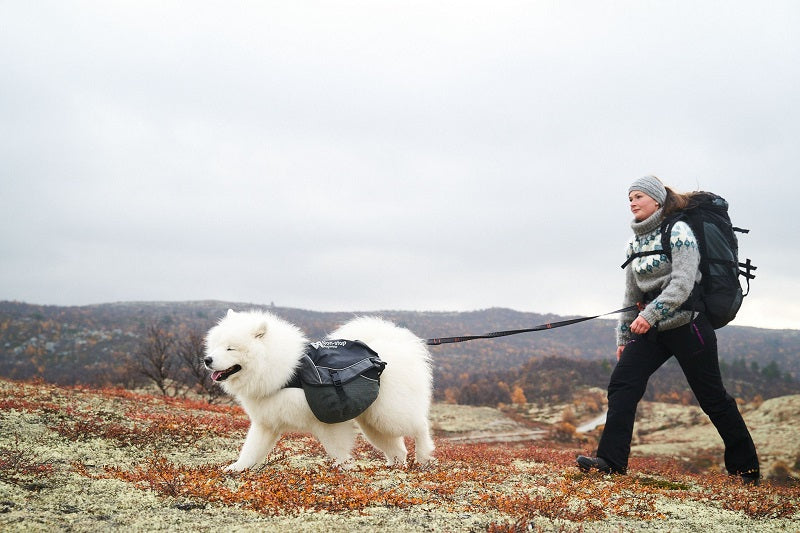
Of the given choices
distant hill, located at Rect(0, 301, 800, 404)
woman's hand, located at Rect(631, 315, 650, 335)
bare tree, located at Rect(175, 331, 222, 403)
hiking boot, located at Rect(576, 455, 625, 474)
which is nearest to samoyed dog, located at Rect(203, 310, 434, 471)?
hiking boot, located at Rect(576, 455, 625, 474)

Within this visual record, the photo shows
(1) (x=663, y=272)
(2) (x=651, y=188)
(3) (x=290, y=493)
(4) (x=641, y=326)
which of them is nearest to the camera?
(3) (x=290, y=493)

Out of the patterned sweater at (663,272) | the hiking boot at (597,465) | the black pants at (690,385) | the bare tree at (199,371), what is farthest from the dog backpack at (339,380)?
the bare tree at (199,371)

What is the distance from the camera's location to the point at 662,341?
633 centimetres

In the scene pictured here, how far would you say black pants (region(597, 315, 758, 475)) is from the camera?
19.8 ft

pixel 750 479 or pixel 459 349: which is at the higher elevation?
pixel 750 479

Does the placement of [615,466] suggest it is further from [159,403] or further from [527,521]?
[159,403]

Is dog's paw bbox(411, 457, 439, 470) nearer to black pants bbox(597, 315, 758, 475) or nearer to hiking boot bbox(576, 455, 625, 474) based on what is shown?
hiking boot bbox(576, 455, 625, 474)

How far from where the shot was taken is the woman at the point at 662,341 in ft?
19.6

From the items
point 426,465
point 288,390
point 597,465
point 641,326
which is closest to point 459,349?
point 426,465

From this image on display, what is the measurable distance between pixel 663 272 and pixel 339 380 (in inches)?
159

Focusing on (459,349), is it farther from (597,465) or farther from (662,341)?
(662,341)

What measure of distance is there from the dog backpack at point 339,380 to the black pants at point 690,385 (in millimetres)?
2916

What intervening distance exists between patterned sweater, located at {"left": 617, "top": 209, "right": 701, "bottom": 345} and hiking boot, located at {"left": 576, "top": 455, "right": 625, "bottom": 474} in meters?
1.64

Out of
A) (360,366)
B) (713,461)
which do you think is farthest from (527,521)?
(713,461)
